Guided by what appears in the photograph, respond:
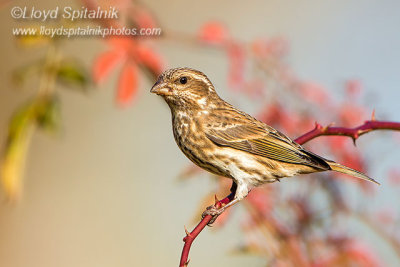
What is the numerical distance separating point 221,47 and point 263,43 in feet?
1.53

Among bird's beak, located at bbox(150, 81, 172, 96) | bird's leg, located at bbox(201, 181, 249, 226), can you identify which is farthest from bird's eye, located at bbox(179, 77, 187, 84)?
bird's leg, located at bbox(201, 181, 249, 226)

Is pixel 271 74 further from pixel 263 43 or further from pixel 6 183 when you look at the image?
pixel 6 183

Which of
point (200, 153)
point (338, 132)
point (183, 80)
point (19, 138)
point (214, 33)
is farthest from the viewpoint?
point (214, 33)

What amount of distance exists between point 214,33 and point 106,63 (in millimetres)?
1068

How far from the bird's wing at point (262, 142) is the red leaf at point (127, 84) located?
27.7 inches

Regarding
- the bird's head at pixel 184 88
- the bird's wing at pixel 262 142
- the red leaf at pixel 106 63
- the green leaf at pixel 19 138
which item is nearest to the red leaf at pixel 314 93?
the bird's wing at pixel 262 142

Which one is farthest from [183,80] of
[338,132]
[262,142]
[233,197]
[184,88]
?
[338,132]

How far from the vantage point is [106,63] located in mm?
4863

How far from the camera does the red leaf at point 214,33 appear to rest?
535 centimetres

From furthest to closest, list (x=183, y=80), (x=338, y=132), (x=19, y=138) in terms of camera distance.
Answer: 1. (x=183, y=80)
2. (x=19, y=138)
3. (x=338, y=132)

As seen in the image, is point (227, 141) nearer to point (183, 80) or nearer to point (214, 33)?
point (183, 80)

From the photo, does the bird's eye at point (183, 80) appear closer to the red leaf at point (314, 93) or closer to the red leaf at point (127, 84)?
the red leaf at point (127, 84)

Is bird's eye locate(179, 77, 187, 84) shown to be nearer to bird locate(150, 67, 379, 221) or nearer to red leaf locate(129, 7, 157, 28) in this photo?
bird locate(150, 67, 379, 221)

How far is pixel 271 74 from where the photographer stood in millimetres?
5562
